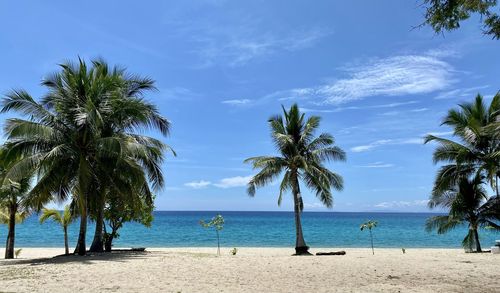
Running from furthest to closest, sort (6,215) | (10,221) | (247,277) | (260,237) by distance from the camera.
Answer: (260,237) < (6,215) < (10,221) < (247,277)

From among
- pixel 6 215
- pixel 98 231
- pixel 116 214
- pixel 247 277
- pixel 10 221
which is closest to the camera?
pixel 247 277

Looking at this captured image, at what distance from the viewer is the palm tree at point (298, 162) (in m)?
20.5

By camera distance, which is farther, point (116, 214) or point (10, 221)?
point (116, 214)

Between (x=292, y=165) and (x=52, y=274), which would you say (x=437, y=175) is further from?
(x=52, y=274)

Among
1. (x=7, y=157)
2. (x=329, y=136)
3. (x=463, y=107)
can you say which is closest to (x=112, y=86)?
(x=7, y=157)

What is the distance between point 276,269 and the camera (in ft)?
38.7

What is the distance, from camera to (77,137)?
614 inches

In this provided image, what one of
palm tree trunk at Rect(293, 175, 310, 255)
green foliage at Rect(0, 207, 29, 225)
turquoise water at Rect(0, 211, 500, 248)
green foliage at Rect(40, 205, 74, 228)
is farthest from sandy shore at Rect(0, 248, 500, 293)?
turquoise water at Rect(0, 211, 500, 248)

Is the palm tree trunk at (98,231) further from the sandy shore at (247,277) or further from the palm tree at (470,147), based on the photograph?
the palm tree at (470,147)

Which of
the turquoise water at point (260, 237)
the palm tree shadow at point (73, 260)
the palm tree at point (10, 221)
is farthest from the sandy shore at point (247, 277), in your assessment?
the turquoise water at point (260, 237)

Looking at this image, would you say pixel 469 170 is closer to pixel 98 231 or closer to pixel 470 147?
pixel 470 147

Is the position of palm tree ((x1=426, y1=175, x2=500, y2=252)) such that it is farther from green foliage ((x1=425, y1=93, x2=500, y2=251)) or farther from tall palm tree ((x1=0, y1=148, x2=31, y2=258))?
tall palm tree ((x1=0, y1=148, x2=31, y2=258))

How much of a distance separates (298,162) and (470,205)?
9144mm

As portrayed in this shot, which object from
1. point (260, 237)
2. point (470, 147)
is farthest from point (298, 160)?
point (260, 237)
